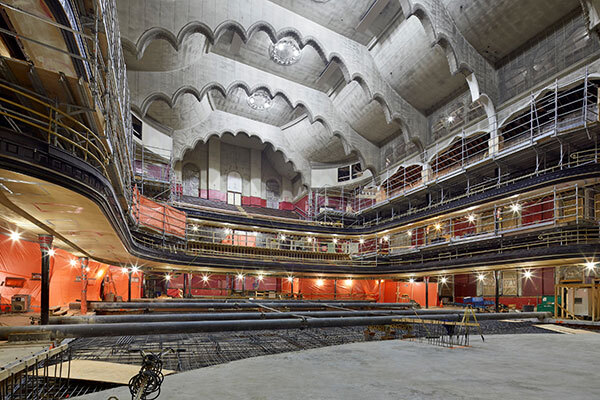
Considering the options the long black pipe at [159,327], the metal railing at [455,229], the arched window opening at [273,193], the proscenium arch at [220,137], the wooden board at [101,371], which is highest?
the proscenium arch at [220,137]

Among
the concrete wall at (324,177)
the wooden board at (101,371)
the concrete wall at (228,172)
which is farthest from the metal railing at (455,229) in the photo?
the wooden board at (101,371)

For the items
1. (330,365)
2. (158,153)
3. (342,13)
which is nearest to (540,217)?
(342,13)

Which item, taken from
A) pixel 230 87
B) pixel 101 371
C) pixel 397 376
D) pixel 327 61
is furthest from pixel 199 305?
pixel 327 61

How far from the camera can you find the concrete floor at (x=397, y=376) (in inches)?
167

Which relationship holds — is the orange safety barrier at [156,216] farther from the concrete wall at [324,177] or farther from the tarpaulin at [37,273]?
the concrete wall at [324,177]

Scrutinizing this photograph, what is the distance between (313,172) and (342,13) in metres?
17.9

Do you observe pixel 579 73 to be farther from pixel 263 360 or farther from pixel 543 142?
pixel 263 360

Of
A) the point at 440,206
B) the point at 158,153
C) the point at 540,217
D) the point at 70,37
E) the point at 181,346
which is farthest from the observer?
the point at 158,153

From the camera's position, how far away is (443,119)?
28578mm

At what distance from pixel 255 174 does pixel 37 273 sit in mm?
30783

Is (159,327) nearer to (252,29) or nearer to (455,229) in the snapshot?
(252,29)

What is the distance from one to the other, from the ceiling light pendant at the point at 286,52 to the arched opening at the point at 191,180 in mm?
16082

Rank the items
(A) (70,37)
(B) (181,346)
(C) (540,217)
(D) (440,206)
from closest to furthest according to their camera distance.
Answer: (B) (181,346) → (A) (70,37) → (C) (540,217) → (D) (440,206)

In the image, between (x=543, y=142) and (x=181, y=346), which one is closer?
(x=181, y=346)
